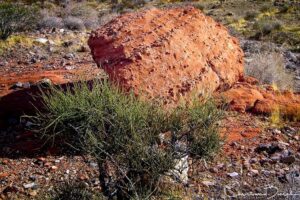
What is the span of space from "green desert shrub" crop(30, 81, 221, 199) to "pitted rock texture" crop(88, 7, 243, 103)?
1.35 m

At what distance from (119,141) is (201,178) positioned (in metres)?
1.63

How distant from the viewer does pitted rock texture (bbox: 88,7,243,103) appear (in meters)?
7.34

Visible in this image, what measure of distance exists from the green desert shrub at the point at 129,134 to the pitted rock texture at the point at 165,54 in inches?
53.3

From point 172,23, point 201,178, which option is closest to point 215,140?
point 201,178

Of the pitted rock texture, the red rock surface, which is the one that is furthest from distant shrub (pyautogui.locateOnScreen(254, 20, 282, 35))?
the pitted rock texture

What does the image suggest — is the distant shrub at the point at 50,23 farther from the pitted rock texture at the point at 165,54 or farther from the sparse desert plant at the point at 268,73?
the pitted rock texture at the point at 165,54

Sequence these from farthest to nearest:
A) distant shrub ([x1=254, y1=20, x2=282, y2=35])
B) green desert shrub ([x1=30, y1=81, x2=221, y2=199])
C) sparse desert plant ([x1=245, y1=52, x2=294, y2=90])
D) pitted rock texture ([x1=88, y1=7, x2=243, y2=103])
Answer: distant shrub ([x1=254, y1=20, x2=282, y2=35]), sparse desert plant ([x1=245, y1=52, x2=294, y2=90]), pitted rock texture ([x1=88, y1=7, x2=243, y2=103]), green desert shrub ([x1=30, y1=81, x2=221, y2=199])

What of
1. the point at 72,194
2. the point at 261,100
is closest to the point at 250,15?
the point at 261,100

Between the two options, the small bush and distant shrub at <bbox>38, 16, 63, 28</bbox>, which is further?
distant shrub at <bbox>38, 16, 63, 28</bbox>

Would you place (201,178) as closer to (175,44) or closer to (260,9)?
(175,44)

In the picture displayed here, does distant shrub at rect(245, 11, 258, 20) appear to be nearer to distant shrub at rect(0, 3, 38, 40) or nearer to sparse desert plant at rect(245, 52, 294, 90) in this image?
distant shrub at rect(0, 3, 38, 40)

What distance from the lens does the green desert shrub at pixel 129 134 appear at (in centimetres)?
508

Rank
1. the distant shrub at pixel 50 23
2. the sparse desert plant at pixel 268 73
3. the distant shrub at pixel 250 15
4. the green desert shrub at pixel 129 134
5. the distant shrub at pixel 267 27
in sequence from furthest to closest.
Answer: the distant shrub at pixel 250 15 < the distant shrub at pixel 267 27 < the distant shrub at pixel 50 23 < the sparse desert plant at pixel 268 73 < the green desert shrub at pixel 129 134

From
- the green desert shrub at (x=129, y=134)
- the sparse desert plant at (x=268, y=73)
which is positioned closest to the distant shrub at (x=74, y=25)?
the sparse desert plant at (x=268, y=73)
